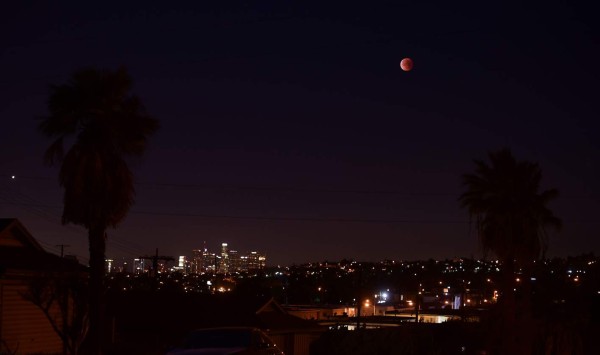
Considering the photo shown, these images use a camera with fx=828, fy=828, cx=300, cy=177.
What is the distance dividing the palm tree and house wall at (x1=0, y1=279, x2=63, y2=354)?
221 centimetres

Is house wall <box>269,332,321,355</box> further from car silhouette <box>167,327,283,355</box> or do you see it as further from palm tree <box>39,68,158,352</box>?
car silhouette <box>167,327,283,355</box>

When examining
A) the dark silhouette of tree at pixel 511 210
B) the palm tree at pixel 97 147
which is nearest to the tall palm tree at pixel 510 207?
the dark silhouette of tree at pixel 511 210

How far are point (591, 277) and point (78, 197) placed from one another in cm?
3771

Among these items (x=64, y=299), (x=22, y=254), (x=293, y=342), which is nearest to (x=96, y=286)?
(x=64, y=299)

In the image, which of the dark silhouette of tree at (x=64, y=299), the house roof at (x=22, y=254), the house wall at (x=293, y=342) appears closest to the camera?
the dark silhouette of tree at (x=64, y=299)

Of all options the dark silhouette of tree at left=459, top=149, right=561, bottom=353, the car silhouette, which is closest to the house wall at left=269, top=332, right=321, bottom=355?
the dark silhouette of tree at left=459, top=149, right=561, bottom=353

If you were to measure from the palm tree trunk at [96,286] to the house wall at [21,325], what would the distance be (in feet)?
7.05

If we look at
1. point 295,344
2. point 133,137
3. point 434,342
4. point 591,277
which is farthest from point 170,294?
point 591,277

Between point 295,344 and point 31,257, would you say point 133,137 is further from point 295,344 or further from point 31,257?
point 295,344

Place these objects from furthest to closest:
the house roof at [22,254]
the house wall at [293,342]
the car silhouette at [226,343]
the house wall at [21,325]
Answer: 1. the house wall at [293,342]
2. the house roof at [22,254]
3. the house wall at [21,325]
4. the car silhouette at [226,343]

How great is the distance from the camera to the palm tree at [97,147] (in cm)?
2597

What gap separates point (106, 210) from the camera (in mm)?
26156

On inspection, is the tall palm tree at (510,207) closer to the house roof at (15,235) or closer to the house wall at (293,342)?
the house wall at (293,342)

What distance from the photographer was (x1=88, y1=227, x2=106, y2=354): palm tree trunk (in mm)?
24766
